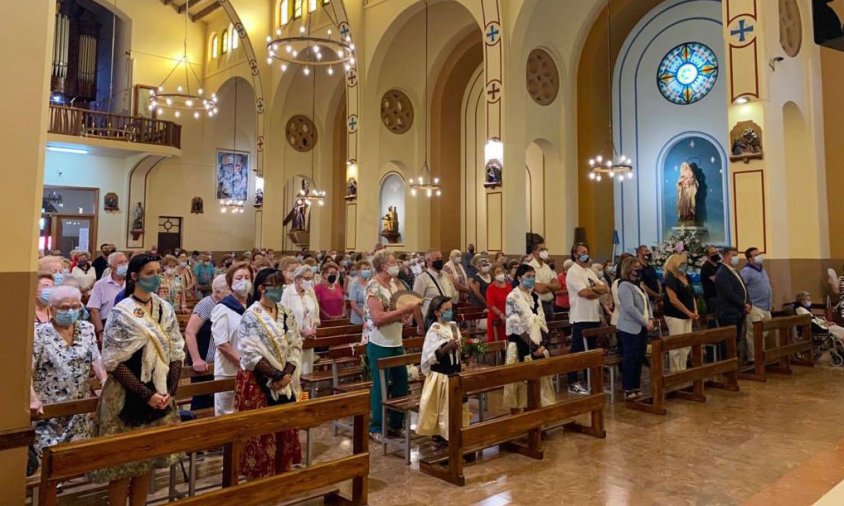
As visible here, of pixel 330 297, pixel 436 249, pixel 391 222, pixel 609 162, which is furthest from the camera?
pixel 391 222

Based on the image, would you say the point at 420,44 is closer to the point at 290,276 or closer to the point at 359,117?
the point at 359,117

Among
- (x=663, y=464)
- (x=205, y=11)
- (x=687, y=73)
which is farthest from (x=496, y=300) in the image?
(x=205, y=11)

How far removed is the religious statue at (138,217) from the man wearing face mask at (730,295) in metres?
18.4

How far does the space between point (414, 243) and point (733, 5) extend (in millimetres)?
10925

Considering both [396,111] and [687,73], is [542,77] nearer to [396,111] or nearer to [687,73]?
[687,73]

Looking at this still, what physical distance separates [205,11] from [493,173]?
15.5m

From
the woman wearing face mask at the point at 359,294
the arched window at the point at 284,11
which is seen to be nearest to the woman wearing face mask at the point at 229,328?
the woman wearing face mask at the point at 359,294

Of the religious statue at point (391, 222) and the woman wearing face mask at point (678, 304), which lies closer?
the woman wearing face mask at point (678, 304)

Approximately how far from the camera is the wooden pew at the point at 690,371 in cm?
600

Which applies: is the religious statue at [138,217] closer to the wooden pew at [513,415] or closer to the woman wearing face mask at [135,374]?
the wooden pew at [513,415]

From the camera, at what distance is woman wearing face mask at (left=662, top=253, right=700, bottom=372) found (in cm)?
714

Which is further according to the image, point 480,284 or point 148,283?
point 480,284

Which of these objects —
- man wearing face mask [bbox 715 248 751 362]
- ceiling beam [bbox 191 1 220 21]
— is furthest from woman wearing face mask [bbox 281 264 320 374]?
ceiling beam [bbox 191 1 220 21]

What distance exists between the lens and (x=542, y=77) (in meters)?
14.8
